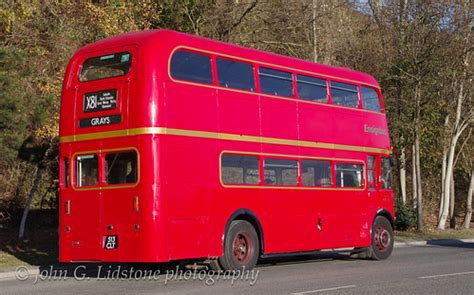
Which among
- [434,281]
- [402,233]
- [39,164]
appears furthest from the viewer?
[402,233]

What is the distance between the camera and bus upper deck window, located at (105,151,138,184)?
13.9m

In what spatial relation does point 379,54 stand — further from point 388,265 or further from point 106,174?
point 106,174

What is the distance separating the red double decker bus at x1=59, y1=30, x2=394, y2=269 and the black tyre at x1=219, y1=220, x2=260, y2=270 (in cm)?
2

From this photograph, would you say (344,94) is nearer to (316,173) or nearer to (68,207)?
(316,173)

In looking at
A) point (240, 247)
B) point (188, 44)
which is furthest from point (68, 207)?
point (188, 44)

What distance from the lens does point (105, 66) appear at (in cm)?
1459

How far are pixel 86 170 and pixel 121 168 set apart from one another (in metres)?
1.00

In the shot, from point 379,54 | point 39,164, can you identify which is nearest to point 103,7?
point 39,164

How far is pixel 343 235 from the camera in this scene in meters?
18.1

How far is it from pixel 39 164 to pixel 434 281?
1301 cm

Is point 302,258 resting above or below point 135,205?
below

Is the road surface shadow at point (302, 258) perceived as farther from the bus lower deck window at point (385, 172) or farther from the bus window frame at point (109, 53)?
the bus window frame at point (109, 53)

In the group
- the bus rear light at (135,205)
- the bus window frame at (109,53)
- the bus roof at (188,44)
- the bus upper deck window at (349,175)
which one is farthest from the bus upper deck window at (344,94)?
the bus rear light at (135,205)

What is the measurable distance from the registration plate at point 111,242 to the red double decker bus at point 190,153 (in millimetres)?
26
